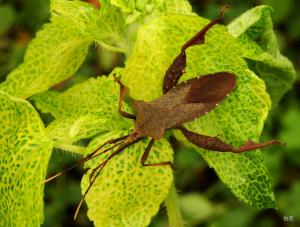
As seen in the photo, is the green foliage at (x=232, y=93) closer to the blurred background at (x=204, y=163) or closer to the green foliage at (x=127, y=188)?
the green foliage at (x=127, y=188)

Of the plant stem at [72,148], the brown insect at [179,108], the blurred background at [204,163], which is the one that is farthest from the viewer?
the blurred background at [204,163]

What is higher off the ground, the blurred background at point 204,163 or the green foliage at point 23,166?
the green foliage at point 23,166

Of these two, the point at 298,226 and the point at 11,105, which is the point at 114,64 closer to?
the point at 298,226

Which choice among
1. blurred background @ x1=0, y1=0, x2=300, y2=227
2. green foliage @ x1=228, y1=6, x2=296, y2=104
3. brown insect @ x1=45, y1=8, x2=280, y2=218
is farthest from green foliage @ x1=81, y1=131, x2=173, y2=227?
blurred background @ x1=0, y1=0, x2=300, y2=227

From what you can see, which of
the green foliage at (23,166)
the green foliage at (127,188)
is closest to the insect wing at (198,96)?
the green foliage at (127,188)

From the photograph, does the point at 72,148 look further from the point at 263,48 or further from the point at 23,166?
the point at 263,48

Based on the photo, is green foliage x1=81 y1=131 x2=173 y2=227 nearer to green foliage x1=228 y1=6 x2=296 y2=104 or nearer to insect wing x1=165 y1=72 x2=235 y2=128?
insect wing x1=165 y1=72 x2=235 y2=128
